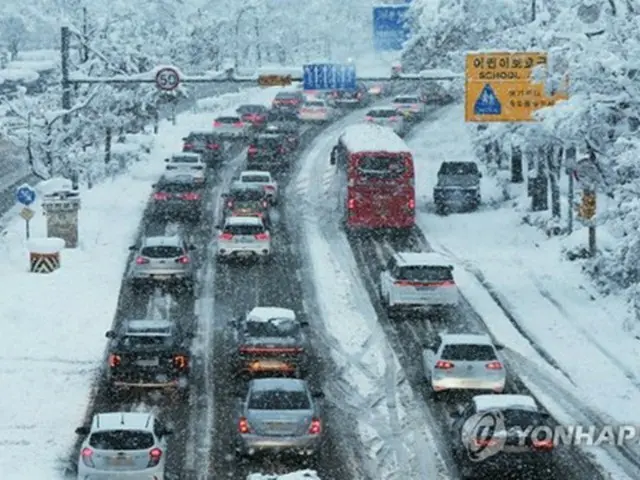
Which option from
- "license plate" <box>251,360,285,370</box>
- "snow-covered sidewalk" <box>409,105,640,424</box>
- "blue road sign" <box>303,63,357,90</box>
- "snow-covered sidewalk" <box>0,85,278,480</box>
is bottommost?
"snow-covered sidewalk" <box>409,105,640,424</box>

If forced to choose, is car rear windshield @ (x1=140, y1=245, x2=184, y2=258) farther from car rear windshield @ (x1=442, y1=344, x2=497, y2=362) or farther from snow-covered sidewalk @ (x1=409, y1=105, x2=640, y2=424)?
car rear windshield @ (x1=442, y1=344, x2=497, y2=362)

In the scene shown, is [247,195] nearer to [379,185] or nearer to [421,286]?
[379,185]

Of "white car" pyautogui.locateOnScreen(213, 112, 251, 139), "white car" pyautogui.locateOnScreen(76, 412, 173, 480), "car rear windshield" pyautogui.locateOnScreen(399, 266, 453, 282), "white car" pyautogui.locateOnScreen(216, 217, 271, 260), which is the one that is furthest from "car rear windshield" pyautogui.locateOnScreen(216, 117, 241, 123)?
"white car" pyautogui.locateOnScreen(76, 412, 173, 480)

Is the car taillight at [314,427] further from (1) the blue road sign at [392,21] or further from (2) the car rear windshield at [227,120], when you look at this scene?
(2) the car rear windshield at [227,120]

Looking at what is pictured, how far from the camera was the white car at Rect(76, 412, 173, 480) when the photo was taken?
22.7 meters

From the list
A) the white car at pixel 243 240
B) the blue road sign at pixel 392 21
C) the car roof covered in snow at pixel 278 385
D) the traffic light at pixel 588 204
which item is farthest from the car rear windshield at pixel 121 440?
the blue road sign at pixel 392 21

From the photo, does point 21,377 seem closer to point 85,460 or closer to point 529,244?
point 85,460

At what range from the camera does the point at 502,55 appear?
42000 mm

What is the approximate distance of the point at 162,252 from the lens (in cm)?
4159

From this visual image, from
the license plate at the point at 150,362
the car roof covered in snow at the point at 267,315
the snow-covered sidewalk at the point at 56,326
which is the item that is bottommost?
the snow-covered sidewalk at the point at 56,326

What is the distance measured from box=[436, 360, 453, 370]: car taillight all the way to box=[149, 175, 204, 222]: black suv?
2460cm

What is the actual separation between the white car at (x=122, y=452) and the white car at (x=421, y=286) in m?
15.5

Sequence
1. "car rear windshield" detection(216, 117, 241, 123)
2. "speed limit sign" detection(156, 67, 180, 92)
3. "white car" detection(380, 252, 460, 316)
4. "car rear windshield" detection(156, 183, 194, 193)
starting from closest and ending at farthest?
"white car" detection(380, 252, 460, 316), "speed limit sign" detection(156, 67, 180, 92), "car rear windshield" detection(156, 183, 194, 193), "car rear windshield" detection(216, 117, 241, 123)

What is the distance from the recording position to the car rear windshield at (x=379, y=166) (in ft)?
161
